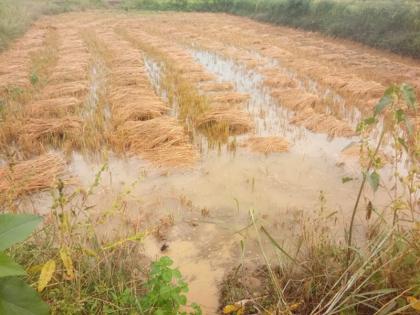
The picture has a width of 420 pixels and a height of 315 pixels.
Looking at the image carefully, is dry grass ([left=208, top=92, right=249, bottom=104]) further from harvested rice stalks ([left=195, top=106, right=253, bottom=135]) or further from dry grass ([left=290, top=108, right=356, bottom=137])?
dry grass ([left=290, top=108, right=356, bottom=137])

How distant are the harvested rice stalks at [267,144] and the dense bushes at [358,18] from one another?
545cm

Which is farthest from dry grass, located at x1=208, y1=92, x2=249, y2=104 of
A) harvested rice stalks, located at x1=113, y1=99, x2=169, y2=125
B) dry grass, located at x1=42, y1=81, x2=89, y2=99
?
dry grass, located at x1=42, y1=81, x2=89, y2=99

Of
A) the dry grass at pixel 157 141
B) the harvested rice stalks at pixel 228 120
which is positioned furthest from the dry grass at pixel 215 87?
the dry grass at pixel 157 141

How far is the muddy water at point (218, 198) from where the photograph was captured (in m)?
2.33

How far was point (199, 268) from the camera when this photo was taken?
222cm

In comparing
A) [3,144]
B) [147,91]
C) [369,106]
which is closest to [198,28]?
[147,91]

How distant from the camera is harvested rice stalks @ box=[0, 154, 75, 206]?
298 centimetres

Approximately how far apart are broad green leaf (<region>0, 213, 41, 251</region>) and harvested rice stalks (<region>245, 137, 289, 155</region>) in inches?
109

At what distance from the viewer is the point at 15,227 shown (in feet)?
3.71

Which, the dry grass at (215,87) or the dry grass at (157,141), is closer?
the dry grass at (157,141)

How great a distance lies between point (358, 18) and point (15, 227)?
10119mm

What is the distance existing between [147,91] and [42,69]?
2.82 meters

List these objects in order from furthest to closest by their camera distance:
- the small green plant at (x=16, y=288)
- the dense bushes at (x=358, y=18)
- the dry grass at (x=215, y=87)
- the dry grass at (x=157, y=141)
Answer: the dense bushes at (x=358, y=18) → the dry grass at (x=215, y=87) → the dry grass at (x=157, y=141) → the small green plant at (x=16, y=288)

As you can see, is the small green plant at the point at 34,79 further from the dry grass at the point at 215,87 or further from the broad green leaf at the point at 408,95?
the broad green leaf at the point at 408,95
